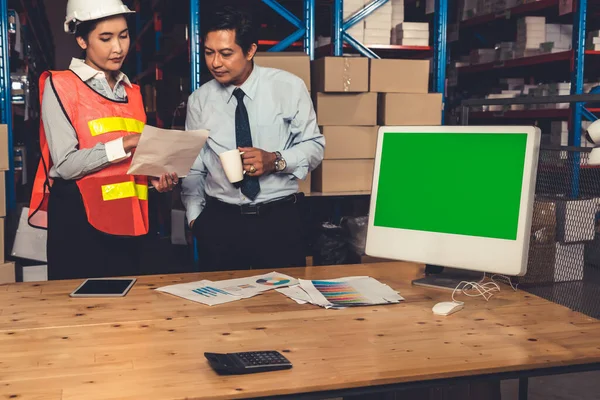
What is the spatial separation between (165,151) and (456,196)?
3.08ft

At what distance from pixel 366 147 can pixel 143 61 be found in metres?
4.56

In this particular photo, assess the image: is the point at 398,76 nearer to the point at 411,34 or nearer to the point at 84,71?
the point at 411,34

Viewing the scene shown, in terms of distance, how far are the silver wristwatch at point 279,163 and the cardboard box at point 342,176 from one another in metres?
1.41

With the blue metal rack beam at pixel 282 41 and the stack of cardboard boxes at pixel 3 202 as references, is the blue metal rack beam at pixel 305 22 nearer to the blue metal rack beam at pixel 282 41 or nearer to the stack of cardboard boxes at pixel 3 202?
the blue metal rack beam at pixel 282 41

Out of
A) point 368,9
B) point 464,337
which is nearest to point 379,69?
point 368,9

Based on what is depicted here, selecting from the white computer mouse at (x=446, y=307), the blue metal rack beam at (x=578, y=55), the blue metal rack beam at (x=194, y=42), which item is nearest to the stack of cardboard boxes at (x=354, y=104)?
the blue metal rack beam at (x=194, y=42)

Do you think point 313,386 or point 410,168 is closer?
point 313,386

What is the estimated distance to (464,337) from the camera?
1.53m

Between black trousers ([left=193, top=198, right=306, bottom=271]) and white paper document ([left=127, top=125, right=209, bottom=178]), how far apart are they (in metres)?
0.29

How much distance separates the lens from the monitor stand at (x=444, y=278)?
200 centimetres

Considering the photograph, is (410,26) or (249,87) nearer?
(249,87)

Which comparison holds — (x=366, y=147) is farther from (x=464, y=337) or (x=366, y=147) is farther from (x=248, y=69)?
(x=464, y=337)

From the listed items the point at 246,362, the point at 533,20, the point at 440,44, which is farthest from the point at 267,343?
the point at 533,20

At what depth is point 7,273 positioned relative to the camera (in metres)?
3.27
